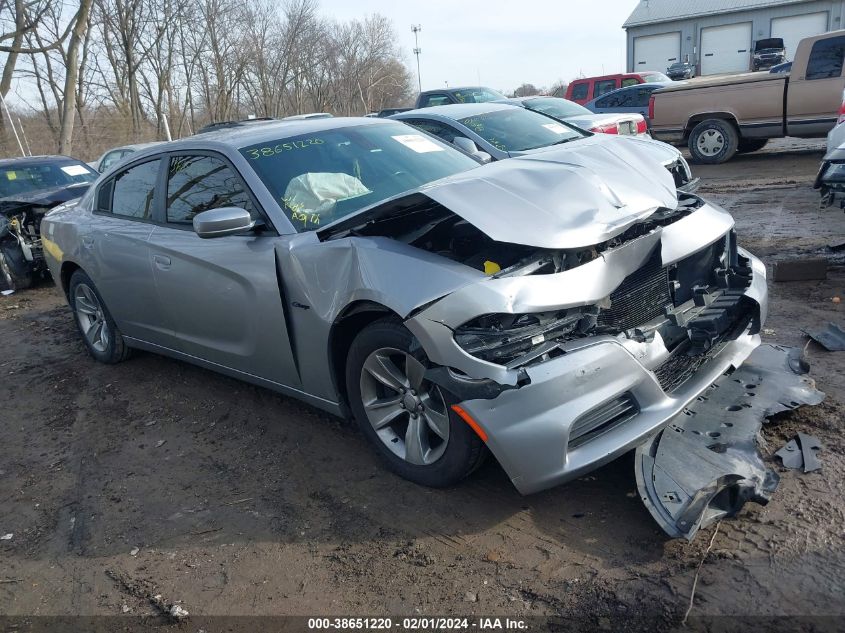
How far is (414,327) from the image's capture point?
114 inches

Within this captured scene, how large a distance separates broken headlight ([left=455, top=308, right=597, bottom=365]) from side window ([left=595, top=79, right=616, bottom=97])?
17.0 meters

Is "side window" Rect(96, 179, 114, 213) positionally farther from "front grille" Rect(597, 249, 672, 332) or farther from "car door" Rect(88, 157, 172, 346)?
"front grille" Rect(597, 249, 672, 332)

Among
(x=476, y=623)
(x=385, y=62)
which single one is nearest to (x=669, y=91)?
(x=476, y=623)

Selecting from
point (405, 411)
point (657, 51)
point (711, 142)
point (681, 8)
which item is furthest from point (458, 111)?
point (681, 8)

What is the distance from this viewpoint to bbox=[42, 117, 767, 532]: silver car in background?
2.78m

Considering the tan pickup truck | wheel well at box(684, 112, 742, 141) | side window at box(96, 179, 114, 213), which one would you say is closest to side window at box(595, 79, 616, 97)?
the tan pickup truck

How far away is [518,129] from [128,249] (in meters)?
5.09

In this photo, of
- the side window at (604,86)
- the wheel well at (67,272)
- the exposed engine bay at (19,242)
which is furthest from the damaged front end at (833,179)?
the side window at (604,86)

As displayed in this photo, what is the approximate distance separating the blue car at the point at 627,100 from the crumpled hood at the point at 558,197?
13.3m

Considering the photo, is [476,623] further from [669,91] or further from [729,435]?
[669,91]

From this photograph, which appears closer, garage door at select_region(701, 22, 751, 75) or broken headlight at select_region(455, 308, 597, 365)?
broken headlight at select_region(455, 308, 597, 365)

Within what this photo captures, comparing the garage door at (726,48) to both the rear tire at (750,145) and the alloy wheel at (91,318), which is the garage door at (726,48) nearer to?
the rear tire at (750,145)

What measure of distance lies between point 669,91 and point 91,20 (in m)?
32.4

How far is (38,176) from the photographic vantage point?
9.90m
